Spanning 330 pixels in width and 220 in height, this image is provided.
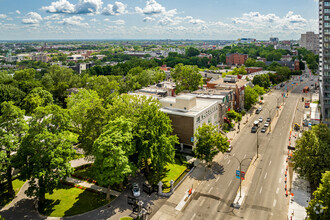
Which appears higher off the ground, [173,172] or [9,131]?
[9,131]

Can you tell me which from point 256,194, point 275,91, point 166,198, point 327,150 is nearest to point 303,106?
point 275,91

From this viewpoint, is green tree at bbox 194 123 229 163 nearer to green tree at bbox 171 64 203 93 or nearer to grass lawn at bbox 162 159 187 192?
grass lawn at bbox 162 159 187 192

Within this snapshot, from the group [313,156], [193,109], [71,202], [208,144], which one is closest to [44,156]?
[71,202]

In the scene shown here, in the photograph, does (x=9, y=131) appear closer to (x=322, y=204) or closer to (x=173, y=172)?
(x=173, y=172)

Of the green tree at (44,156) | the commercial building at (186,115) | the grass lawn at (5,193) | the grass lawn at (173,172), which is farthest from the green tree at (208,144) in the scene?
the grass lawn at (5,193)

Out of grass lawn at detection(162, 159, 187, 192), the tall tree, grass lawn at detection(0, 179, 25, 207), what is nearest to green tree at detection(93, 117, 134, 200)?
grass lawn at detection(162, 159, 187, 192)

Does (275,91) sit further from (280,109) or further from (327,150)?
(327,150)
